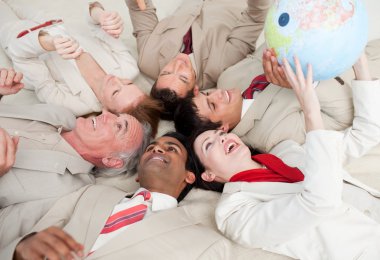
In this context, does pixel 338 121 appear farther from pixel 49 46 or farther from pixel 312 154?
pixel 49 46

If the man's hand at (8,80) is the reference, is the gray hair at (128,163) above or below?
below

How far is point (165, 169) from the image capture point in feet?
4.73

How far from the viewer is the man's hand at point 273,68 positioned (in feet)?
4.56

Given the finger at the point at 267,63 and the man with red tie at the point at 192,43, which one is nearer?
the finger at the point at 267,63

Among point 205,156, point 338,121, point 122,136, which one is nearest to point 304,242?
point 205,156

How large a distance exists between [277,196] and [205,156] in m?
0.31

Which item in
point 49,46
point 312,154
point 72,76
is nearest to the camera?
point 312,154

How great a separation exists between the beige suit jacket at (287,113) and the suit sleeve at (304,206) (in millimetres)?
405

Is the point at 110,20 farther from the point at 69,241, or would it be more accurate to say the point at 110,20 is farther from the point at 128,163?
the point at 69,241

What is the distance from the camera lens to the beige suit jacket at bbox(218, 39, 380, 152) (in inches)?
61.8

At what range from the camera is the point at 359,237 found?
123 centimetres

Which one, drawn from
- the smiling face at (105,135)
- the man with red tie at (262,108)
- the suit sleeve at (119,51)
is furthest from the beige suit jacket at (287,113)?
the suit sleeve at (119,51)

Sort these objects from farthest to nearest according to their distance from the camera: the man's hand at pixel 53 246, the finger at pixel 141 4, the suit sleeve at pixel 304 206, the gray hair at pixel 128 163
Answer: the finger at pixel 141 4
the gray hair at pixel 128 163
the suit sleeve at pixel 304 206
the man's hand at pixel 53 246

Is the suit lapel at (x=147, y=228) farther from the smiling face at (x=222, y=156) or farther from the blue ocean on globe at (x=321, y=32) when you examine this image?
the blue ocean on globe at (x=321, y=32)
